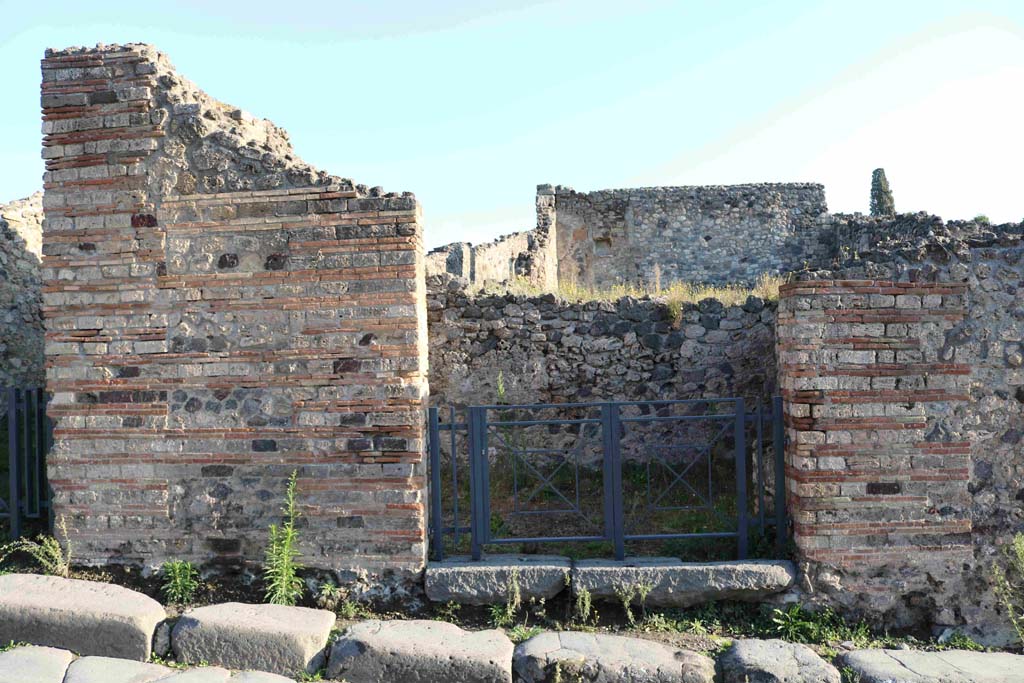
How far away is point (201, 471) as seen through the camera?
5.55 meters

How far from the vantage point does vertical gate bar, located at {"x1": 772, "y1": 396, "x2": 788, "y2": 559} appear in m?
5.64

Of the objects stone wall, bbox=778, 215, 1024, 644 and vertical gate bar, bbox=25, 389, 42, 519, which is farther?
vertical gate bar, bbox=25, 389, 42, 519

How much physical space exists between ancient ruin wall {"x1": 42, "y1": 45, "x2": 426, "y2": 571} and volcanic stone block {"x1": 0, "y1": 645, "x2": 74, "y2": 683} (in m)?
0.94

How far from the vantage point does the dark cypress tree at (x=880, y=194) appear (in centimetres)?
2053

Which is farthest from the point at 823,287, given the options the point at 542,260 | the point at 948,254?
the point at 542,260

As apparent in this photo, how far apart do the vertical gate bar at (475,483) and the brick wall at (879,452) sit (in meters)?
2.31

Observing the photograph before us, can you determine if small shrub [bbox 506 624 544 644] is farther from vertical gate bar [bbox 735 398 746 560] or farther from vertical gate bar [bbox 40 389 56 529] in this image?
vertical gate bar [bbox 40 389 56 529]

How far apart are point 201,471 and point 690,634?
146 inches

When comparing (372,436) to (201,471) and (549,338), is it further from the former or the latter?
(549,338)

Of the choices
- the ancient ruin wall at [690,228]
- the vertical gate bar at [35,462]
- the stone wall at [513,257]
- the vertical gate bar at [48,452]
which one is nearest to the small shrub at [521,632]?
the vertical gate bar at [48,452]

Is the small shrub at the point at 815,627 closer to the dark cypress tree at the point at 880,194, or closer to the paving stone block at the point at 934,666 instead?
the paving stone block at the point at 934,666

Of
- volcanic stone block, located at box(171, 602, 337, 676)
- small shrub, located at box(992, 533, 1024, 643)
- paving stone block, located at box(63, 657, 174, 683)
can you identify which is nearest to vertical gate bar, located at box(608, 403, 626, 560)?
volcanic stone block, located at box(171, 602, 337, 676)

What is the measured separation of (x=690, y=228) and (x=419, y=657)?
14.5 m

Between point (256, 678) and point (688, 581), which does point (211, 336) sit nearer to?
point (256, 678)
